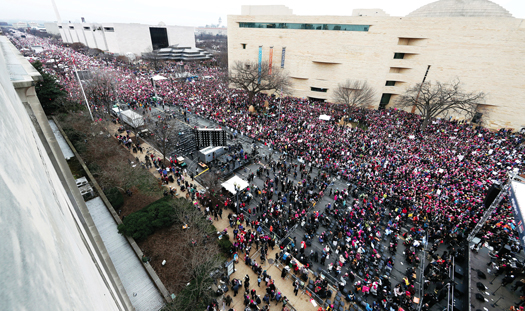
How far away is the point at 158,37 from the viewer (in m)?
83.4

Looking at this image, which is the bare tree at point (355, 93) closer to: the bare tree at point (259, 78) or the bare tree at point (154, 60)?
the bare tree at point (259, 78)

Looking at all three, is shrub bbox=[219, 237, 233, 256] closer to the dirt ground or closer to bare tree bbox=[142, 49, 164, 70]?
the dirt ground

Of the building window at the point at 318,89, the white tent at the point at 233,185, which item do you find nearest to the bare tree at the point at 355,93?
the building window at the point at 318,89

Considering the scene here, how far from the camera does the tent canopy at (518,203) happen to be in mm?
12336

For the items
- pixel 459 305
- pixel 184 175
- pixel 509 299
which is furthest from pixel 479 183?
pixel 184 175

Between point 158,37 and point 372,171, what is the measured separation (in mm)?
90332

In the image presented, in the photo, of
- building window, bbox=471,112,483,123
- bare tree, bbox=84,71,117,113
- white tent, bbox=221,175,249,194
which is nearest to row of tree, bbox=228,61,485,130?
building window, bbox=471,112,483,123

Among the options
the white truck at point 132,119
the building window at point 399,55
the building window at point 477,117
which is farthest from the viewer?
the building window at point 399,55

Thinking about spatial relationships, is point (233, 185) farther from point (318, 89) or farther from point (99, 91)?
point (318, 89)

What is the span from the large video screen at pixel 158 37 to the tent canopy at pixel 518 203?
318ft

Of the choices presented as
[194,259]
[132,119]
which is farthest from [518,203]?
[132,119]

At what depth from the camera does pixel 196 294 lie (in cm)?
1163

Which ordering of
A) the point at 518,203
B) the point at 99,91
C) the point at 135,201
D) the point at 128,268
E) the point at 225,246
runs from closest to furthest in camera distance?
the point at 518,203
the point at 128,268
the point at 225,246
the point at 135,201
the point at 99,91

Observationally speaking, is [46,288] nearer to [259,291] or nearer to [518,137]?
[259,291]
